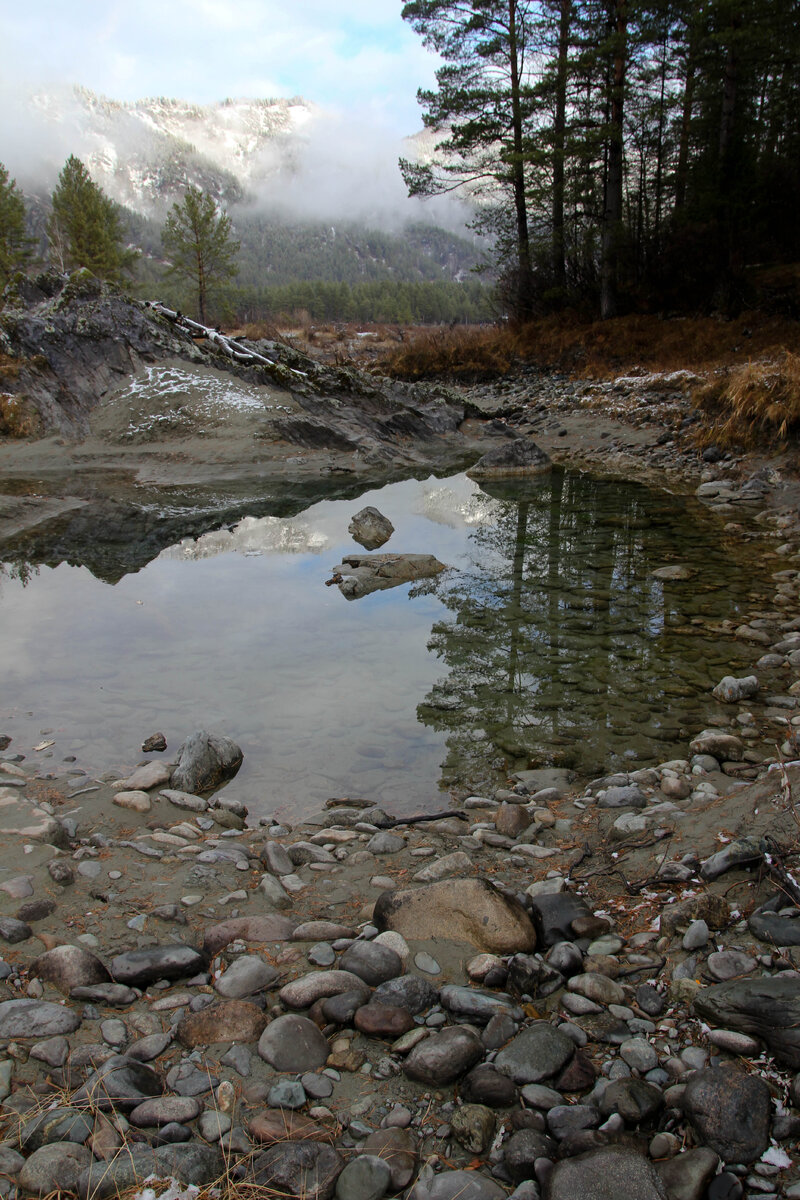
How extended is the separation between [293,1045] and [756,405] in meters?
13.4

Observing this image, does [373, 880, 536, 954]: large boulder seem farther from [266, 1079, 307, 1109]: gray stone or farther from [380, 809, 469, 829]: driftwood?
[380, 809, 469, 829]: driftwood

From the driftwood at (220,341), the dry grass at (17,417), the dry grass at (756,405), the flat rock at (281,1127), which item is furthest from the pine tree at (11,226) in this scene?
the flat rock at (281,1127)

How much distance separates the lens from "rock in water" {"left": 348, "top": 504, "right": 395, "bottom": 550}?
10.4m

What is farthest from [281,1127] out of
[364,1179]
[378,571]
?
[378,571]

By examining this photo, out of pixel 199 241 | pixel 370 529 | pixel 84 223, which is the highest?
pixel 84 223

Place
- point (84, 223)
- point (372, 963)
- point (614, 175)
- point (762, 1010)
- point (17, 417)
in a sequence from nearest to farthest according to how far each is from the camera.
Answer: point (762, 1010) → point (372, 963) → point (17, 417) → point (614, 175) → point (84, 223)

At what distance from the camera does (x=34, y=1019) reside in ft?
7.15

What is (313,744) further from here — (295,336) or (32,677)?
(295,336)

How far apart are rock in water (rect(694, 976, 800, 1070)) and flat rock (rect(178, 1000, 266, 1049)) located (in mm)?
1444

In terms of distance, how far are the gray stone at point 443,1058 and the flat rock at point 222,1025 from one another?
1.79ft

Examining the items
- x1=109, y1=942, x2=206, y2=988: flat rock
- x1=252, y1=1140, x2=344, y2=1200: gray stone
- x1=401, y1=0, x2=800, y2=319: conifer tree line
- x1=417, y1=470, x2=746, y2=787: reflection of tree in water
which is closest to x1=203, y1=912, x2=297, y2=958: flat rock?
x1=109, y1=942, x2=206, y2=988: flat rock

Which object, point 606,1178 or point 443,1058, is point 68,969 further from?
point 606,1178

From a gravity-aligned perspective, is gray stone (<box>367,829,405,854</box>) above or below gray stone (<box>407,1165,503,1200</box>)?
below

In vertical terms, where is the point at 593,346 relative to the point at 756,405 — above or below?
above
